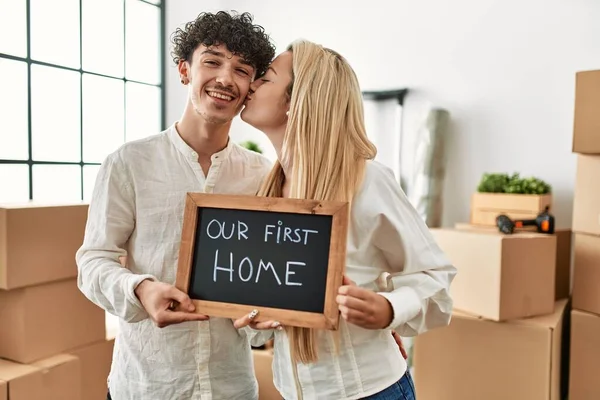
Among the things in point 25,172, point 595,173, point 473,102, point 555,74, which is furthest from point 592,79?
point 25,172

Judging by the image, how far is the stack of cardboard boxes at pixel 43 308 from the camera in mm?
1489

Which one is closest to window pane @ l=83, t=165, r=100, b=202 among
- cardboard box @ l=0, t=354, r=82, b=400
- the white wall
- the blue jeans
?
the white wall

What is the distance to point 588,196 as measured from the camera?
6.75 ft

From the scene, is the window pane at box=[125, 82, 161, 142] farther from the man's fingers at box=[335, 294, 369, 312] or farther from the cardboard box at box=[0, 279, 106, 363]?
the man's fingers at box=[335, 294, 369, 312]

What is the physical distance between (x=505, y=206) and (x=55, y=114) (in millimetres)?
2292

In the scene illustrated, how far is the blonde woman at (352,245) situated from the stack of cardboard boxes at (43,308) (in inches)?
30.8

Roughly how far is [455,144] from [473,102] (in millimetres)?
225

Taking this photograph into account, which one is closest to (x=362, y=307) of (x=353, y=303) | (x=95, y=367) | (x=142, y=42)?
(x=353, y=303)

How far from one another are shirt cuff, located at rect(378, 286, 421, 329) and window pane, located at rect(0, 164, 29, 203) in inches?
93.2

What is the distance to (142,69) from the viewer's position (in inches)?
144

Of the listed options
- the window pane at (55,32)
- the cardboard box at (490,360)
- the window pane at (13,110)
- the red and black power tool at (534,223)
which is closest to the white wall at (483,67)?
the red and black power tool at (534,223)

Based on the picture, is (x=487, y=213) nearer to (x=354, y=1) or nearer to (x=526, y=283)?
(x=526, y=283)

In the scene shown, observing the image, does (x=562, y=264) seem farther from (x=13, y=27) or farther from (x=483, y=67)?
(x=13, y=27)

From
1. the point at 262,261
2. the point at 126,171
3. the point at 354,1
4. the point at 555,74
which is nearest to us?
the point at 262,261
